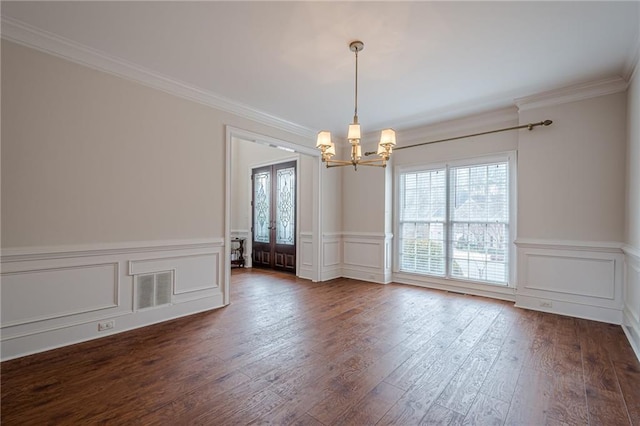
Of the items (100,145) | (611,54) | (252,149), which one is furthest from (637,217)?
(252,149)

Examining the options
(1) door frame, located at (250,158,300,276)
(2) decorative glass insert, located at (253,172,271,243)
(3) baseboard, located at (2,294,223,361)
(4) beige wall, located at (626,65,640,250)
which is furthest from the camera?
(2) decorative glass insert, located at (253,172,271,243)

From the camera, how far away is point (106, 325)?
10.3ft

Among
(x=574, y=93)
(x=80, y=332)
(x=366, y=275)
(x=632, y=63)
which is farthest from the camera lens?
(x=366, y=275)

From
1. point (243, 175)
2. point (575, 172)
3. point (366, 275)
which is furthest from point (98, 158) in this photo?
point (575, 172)

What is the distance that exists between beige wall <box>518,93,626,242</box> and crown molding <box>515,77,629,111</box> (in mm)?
61

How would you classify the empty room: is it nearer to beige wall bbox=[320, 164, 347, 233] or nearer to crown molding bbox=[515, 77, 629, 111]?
crown molding bbox=[515, 77, 629, 111]

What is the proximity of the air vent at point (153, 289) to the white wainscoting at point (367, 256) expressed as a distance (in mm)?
3595

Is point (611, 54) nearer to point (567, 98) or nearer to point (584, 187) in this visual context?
point (567, 98)

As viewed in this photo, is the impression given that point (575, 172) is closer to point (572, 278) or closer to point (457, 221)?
point (572, 278)

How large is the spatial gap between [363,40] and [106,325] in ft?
13.0

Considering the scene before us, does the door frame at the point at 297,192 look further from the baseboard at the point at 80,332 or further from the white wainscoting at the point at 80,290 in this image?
the baseboard at the point at 80,332

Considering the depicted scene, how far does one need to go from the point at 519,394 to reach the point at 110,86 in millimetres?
4769

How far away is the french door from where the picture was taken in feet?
22.4

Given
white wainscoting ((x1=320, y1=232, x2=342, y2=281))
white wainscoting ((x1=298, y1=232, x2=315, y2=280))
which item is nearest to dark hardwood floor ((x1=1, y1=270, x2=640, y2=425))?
white wainscoting ((x1=320, y1=232, x2=342, y2=281))
